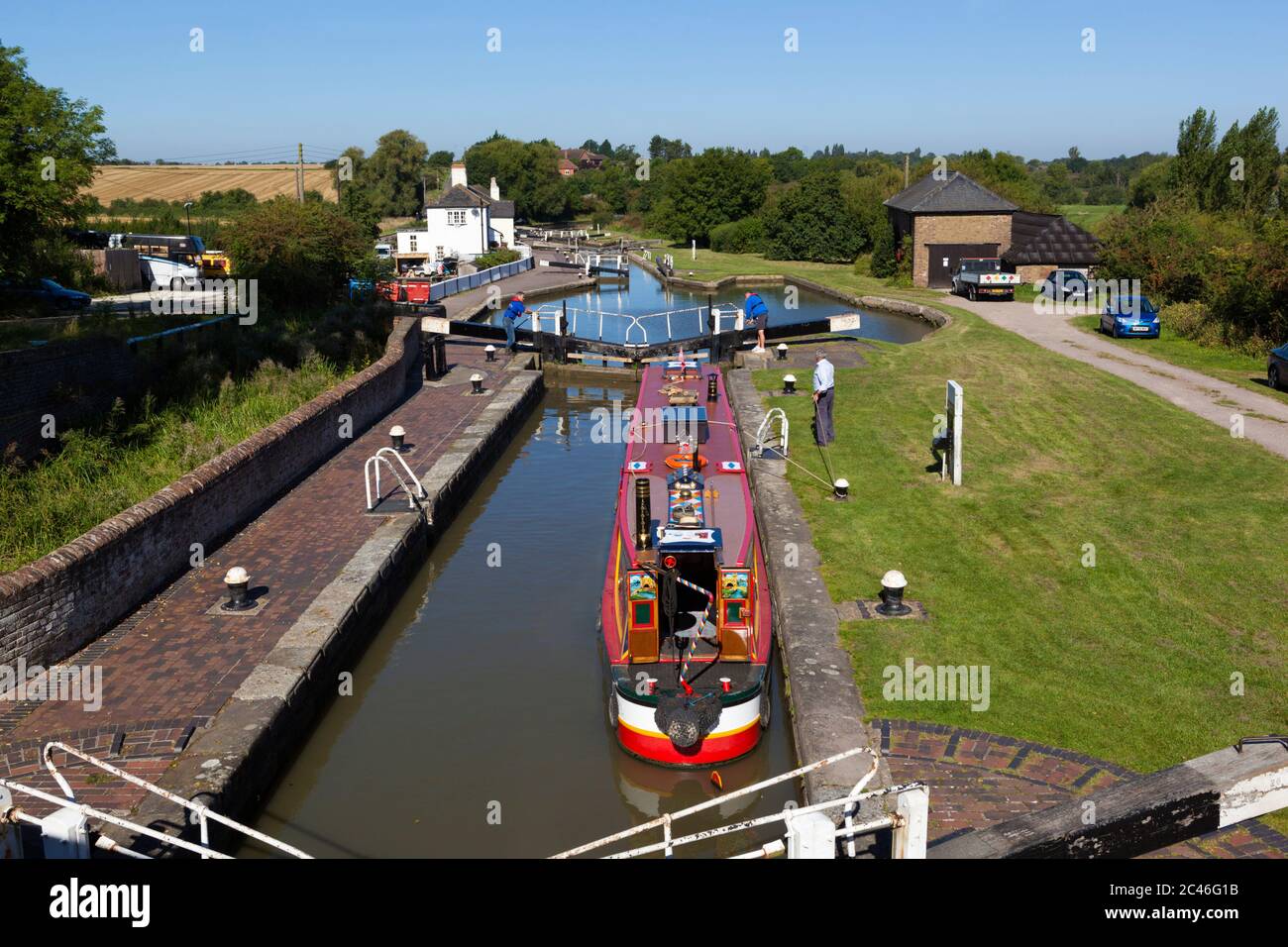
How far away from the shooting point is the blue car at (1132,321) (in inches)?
1125

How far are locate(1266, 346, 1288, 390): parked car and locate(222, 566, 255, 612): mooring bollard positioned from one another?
771 inches

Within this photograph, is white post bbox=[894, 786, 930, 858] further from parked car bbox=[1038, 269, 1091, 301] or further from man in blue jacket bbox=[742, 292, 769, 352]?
parked car bbox=[1038, 269, 1091, 301]

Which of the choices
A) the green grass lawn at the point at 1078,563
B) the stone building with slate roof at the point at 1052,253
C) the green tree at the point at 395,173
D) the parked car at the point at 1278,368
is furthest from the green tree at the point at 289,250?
the green tree at the point at 395,173

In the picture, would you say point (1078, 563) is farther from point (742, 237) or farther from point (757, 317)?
point (742, 237)

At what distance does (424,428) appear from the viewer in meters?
21.4

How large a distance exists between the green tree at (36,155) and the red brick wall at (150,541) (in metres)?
7.19

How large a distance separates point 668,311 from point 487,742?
2479 centimetres

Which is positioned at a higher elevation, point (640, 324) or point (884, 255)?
point (884, 255)

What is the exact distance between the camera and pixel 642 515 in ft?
38.6

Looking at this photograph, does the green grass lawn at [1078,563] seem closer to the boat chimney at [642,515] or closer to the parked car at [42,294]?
the boat chimney at [642,515]

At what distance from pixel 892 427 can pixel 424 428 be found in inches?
355

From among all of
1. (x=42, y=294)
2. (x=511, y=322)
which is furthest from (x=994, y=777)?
(x=42, y=294)
